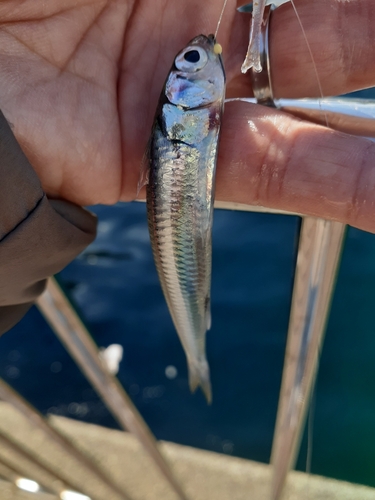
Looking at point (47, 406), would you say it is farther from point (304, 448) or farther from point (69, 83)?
point (69, 83)

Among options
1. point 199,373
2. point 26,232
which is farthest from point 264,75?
point 199,373

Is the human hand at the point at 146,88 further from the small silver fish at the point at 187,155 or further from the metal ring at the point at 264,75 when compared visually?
the small silver fish at the point at 187,155

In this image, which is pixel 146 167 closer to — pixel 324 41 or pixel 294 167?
pixel 294 167

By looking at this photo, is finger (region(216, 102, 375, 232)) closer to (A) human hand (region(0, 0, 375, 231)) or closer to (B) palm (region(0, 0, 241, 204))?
(A) human hand (region(0, 0, 375, 231))

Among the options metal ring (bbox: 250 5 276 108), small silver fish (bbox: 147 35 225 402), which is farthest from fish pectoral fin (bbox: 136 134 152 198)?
metal ring (bbox: 250 5 276 108)

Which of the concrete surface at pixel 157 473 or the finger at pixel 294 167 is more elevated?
the finger at pixel 294 167

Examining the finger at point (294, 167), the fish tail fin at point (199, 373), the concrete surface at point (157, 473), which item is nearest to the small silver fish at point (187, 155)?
the finger at point (294, 167)

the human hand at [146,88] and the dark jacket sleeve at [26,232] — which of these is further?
the human hand at [146,88]
